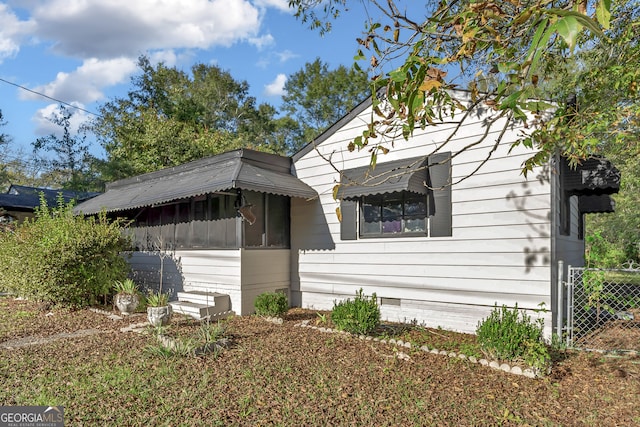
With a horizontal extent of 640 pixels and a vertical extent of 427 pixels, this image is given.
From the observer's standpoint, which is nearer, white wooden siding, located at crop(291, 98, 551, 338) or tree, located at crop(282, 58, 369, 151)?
white wooden siding, located at crop(291, 98, 551, 338)

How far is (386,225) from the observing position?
7.11 metres

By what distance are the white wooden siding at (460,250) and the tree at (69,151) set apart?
68.3ft

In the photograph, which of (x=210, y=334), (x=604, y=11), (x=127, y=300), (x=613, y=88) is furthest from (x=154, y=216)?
(x=604, y=11)

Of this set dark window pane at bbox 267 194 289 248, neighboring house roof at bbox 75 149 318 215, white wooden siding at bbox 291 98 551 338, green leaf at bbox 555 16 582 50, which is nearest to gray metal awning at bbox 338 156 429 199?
white wooden siding at bbox 291 98 551 338

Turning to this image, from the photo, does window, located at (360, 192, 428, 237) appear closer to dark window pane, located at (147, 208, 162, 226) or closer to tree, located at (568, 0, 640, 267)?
tree, located at (568, 0, 640, 267)

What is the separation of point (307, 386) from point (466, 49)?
139 inches

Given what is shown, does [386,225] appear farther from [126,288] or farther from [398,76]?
[126,288]

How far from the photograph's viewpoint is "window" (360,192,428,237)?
21.8ft

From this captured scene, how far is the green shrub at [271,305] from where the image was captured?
6.96 metres

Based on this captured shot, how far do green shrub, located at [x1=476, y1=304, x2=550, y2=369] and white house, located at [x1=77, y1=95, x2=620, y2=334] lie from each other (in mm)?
1141

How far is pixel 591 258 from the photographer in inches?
263

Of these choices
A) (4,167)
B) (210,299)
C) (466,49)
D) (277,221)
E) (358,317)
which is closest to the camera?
(466,49)

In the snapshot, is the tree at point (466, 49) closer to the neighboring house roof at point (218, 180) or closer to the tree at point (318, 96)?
the neighboring house roof at point (218, 180)

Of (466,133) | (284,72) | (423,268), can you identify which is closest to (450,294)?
(423,268)
